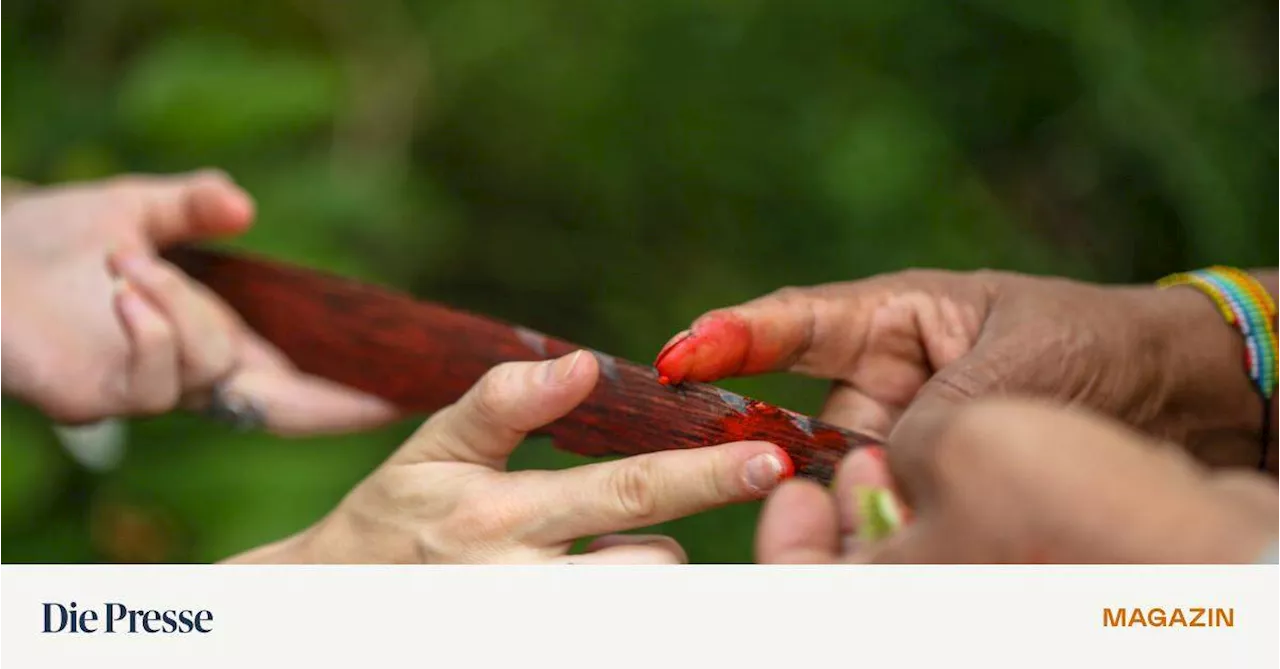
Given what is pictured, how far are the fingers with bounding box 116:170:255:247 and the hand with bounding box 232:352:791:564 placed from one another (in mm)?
410

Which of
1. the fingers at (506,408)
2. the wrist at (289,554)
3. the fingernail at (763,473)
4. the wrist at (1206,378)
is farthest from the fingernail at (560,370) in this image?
the wrist at (1206,378)

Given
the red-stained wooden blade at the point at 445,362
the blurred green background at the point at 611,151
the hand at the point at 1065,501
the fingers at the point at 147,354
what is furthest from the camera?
the blurred green background at the point at 611,151

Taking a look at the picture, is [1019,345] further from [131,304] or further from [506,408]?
[131,304]

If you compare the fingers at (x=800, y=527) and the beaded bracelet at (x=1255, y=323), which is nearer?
the fingers at (x=800, y=527)

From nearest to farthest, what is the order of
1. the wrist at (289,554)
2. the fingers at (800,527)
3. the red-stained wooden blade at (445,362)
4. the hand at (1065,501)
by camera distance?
the hand at (1065,501) → the fingers at (800,527) → the red-stained wooden blade at (445,362) → the wrist at (289,554)

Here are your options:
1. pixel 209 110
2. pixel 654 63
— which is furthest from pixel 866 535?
pixel 209 110

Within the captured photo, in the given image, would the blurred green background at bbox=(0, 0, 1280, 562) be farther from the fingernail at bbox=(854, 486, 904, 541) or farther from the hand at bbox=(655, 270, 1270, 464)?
the fingernail at bbox=(854, 486, 904, 541)

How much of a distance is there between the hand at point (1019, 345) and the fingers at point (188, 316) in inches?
19.4

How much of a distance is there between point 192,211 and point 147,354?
15 cm

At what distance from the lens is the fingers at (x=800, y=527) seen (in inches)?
18.8

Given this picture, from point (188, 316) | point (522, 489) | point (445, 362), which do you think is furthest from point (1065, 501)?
point (188, 316)
